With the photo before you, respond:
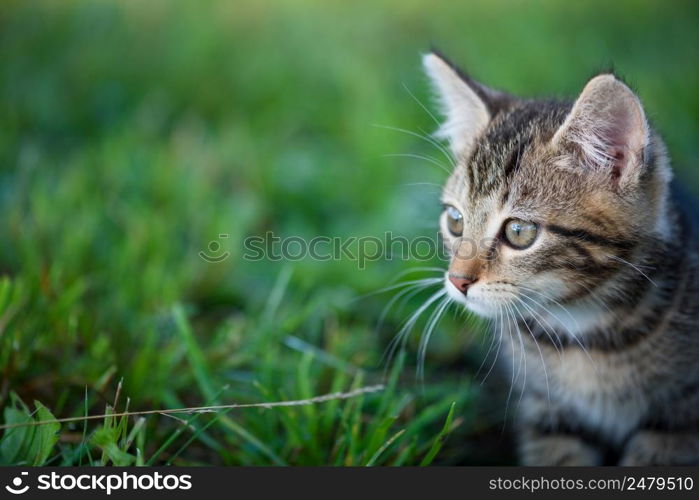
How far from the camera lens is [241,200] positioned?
256 centimetres

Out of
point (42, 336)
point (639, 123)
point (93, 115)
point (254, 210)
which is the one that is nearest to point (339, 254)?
point (254, 210)

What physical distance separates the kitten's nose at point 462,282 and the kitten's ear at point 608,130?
35cm

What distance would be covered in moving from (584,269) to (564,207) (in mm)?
137

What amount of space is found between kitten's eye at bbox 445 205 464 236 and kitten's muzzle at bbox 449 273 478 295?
0.16 metres

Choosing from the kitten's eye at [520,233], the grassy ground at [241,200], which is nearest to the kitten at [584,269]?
the kitten's eye at [520,233]

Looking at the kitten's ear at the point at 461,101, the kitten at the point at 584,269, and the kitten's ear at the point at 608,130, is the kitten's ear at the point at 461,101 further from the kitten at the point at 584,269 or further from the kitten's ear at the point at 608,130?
the kitten's ear at the point at 608,130

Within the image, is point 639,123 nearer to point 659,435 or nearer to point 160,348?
point 659,435

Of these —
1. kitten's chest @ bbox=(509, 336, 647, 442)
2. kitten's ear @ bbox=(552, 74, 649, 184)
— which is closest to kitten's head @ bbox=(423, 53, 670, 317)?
kitten's ear @ bbox=(552, 74, 649, 184)

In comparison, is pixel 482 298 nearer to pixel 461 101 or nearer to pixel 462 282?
pixel 462 282

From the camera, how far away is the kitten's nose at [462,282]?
1465mm

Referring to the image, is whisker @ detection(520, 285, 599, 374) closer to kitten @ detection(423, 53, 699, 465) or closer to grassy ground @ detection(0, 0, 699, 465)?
kitten @ detection(423, 53, 699, 465)

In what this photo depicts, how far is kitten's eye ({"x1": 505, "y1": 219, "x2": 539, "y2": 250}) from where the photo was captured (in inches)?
56.8

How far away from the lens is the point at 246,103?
3.29 metres

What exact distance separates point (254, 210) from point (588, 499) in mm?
1557
